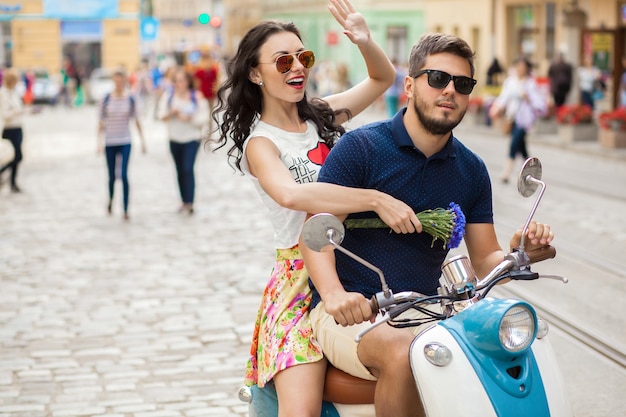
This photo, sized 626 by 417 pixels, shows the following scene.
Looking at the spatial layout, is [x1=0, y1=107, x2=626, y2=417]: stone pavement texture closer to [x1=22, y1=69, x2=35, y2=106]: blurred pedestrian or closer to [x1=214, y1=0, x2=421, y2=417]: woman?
[x1=214, y1=0, x2=421, y2=417]: woman

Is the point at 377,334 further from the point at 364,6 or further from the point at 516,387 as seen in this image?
the point at 364,6

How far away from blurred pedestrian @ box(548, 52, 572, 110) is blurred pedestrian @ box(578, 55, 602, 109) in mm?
703

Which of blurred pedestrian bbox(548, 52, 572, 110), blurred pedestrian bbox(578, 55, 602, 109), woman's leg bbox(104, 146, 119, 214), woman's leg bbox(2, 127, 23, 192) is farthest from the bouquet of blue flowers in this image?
blurred pedestrian bbox(578, 55, 602, 109)

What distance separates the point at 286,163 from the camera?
4.03m

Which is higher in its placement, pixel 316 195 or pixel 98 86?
pixel 316 195

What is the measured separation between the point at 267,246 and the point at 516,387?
26.8ft

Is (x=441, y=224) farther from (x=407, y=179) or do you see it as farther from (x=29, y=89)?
(x=29, y=89)

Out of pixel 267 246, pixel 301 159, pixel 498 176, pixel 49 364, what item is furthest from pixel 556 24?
pixel 301 159

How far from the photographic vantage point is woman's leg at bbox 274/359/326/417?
3.58 m

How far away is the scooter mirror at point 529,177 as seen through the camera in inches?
141

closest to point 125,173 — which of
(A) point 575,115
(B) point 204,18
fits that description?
(A) point 575,115

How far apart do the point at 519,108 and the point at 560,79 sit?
38.9 feet

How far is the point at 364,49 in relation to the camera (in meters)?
4.35

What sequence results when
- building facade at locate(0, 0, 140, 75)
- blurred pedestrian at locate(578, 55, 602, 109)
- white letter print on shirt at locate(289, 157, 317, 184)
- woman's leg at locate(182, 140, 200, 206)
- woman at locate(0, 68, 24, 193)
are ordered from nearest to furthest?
→ 1. white letter print on shirt at locate(289, 157, 317, 184)
2. woman's leg at locate(182, 140, 200, 206)
3. woman at locate(0, 68, 24, 193)
4. blurred pedestrian at locate(578, 55, 602, 109)
5. building facade at locate(0, 0, 140, 75)
